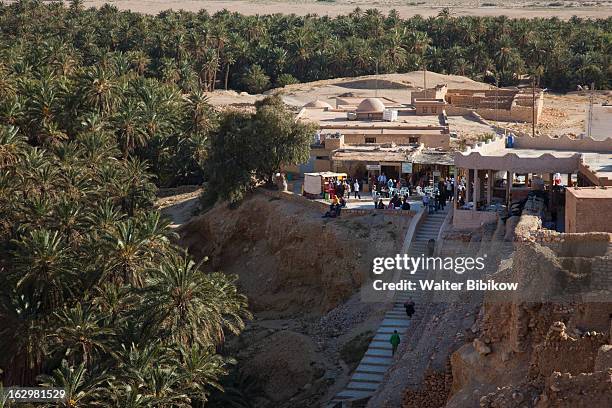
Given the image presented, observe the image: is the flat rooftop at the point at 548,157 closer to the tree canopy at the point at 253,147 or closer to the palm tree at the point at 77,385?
the tree canopy at the point at 253,147

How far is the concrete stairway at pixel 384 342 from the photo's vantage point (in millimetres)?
29047

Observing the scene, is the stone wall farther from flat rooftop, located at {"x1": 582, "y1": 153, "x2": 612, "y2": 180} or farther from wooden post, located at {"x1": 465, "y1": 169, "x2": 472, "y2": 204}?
wooden post, located at {"x1": 465, "y1": 169, "x2": 472, "y2": 204}

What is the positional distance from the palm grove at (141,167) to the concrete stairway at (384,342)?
357 cm

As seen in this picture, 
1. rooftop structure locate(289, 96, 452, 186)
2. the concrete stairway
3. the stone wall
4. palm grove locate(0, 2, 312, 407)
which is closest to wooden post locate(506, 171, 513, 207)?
the concrete stairway

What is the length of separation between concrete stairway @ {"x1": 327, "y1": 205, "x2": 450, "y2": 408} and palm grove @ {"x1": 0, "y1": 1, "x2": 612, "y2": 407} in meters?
3.57

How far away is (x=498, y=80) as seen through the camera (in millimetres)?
80875

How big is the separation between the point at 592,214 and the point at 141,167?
29.1 m

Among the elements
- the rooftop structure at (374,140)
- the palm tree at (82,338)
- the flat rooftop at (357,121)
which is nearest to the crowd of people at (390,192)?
the rooftop structure at (374,140)

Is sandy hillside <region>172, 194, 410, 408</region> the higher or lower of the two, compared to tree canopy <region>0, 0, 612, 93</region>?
lower

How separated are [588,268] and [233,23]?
273 ft

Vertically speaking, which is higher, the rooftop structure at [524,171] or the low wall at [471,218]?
the rooftop structure at [524,171]

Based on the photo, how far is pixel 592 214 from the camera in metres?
25.0

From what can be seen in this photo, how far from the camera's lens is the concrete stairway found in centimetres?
2905

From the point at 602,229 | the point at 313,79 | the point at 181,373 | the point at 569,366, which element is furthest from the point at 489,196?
the point at 313,79
